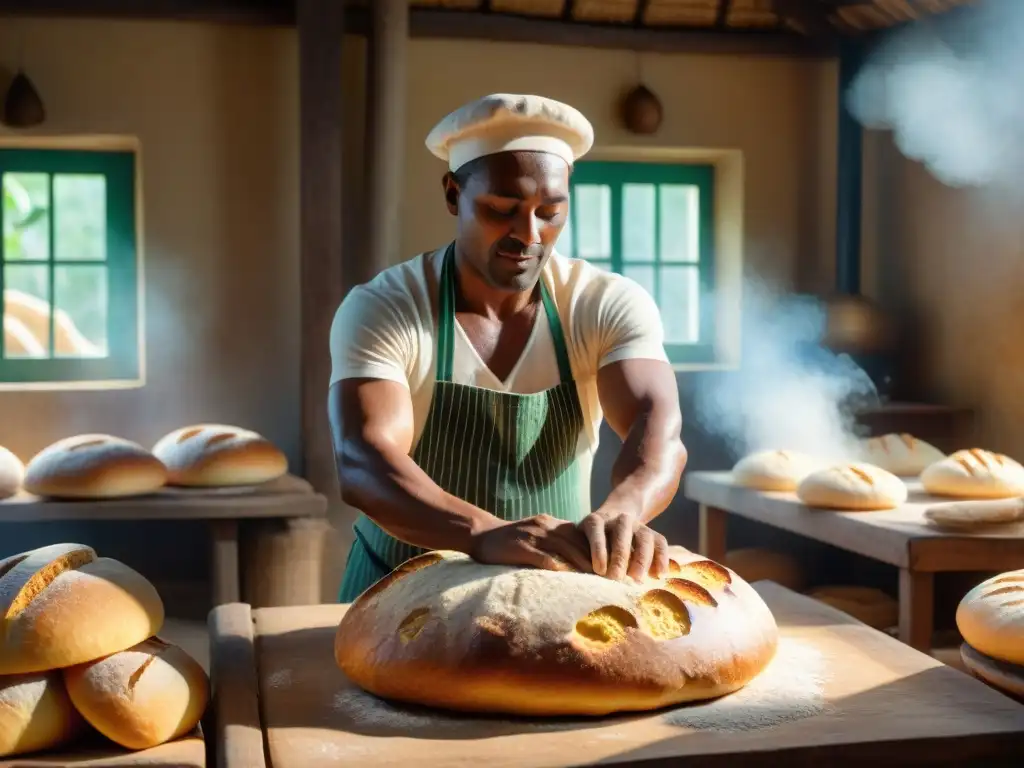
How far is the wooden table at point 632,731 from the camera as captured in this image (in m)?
1.39

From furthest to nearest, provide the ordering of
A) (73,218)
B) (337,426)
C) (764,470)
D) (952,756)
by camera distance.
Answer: (73,218) < (764,470) < (337,426) < (952,756)

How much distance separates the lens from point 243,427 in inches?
200

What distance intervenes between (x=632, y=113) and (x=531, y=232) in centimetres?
346

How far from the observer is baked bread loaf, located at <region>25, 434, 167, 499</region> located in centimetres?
407

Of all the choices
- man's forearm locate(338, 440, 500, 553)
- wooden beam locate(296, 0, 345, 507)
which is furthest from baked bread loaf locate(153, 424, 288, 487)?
man's forearm locate(338, 440, 500, 553)

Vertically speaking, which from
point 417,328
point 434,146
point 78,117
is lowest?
point 417,328

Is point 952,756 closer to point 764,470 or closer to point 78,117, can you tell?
point 764,470

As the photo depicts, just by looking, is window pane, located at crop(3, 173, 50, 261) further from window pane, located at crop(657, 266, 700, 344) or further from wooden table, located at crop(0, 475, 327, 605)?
window pane, located at crop(657, 266, 700, 344)

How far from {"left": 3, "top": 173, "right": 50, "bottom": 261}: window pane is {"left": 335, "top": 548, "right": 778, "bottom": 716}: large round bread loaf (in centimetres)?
379

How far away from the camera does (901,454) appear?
14.5ft

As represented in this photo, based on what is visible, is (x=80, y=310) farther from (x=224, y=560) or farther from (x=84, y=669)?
(x=84, y=669)

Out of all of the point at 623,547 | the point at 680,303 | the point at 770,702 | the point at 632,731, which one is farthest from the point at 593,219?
the point at 632,731

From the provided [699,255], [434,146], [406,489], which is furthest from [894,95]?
[406,489]

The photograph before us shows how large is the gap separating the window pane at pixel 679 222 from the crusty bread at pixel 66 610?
420 centimetres
